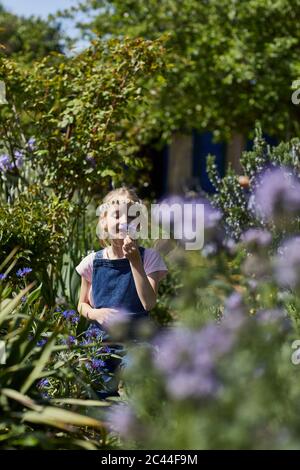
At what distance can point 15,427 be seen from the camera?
249 cm

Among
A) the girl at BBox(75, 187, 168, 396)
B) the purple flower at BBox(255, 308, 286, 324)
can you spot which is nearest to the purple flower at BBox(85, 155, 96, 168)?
the girl at BBox(75, 187, 168, 396)

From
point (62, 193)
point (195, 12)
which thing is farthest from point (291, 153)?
point (195, 12)

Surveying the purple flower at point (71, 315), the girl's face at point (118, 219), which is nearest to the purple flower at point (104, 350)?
the purple flower at point (71, 315)

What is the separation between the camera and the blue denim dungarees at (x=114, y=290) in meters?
3.81

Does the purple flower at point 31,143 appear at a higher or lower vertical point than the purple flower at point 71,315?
higher

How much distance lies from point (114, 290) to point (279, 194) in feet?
3.52

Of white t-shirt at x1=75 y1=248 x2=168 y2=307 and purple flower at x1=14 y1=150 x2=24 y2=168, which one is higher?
purple flower at x1=14 y1=150 x2=24 y2=168

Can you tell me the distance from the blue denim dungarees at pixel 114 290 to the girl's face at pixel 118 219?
16 centimetres

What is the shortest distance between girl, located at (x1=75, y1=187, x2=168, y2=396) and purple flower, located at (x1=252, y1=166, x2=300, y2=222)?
78cm

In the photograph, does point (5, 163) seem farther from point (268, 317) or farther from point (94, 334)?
point (268, 317)

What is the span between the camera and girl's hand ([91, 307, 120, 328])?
3684 millimetres

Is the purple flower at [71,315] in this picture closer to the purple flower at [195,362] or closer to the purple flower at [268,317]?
the purple flower at [268,317]

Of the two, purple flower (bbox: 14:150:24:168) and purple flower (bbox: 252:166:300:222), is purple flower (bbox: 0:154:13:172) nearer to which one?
purple flower (bbox: 14:150:24:168)

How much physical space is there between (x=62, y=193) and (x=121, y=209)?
66.0 inches
